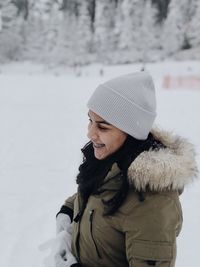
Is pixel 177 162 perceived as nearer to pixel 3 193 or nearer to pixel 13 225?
pixel 13 225

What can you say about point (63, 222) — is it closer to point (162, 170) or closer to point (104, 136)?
point (104, 136)

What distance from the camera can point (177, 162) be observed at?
5.84ft

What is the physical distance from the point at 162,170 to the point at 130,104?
1.00 feet

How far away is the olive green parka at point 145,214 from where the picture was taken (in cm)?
168

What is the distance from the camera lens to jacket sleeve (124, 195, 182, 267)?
5.49ft

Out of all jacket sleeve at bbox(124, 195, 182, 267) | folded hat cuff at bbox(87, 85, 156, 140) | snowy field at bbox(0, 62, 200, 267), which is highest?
folded hat cuff at bbox(87, 85, 156, 140)

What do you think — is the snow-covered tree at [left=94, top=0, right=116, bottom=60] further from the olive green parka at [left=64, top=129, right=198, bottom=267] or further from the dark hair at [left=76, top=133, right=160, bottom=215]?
the olive green parka at [left=64, top=129, right=198, bottom=267]

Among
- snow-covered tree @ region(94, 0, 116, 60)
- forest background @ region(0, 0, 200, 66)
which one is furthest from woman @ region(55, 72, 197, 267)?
snow-covered tree @ region(94, 0, 116, 60)

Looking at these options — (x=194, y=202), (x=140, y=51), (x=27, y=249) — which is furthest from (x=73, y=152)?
(x=140, y=51)

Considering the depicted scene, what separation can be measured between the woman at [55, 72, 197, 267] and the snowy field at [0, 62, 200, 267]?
0.56 metres

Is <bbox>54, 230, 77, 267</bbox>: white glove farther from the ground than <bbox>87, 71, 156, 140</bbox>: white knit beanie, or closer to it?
closer to it

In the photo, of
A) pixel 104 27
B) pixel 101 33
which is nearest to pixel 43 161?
pixel 101 33

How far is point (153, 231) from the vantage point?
5.48 feet

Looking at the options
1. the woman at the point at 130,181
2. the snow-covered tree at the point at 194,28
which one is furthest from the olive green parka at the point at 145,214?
the snow-covered tree at the point at 194,28
